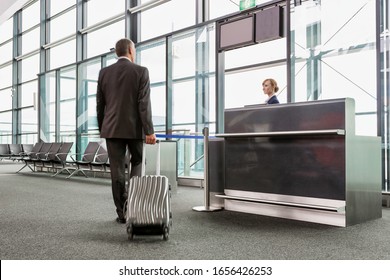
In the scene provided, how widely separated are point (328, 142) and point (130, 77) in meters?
1.65

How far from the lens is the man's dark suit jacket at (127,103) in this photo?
311 centimetres

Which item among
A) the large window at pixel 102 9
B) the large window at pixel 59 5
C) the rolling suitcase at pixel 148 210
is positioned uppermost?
the large window at pixel 59 5

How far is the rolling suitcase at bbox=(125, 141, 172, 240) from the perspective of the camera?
2635 mm

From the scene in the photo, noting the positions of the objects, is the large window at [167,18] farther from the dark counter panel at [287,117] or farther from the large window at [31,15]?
the large window at [31,15]

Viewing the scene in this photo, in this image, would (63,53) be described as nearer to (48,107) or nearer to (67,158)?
(48,107)

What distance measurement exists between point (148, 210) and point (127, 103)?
0.91 metres

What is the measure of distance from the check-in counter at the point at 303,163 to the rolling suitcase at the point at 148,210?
116cm

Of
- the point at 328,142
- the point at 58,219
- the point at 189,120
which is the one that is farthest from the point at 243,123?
the point at 189,120

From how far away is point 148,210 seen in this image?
8.70 feet

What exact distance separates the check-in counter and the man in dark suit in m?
0.99

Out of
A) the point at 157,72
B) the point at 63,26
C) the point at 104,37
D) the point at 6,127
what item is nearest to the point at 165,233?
the point at 157,72

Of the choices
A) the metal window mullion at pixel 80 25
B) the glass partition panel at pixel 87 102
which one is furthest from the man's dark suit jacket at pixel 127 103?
the metal window mullion at pixel 80 25

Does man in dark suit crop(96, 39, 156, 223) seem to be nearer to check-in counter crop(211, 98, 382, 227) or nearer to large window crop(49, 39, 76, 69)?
check-in counter crop(211, 98, 382, 227)

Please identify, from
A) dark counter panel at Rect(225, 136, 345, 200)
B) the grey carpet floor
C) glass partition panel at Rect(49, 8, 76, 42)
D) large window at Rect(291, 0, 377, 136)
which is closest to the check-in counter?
dark counter panel at Rect(225, 136, 345, 200)
